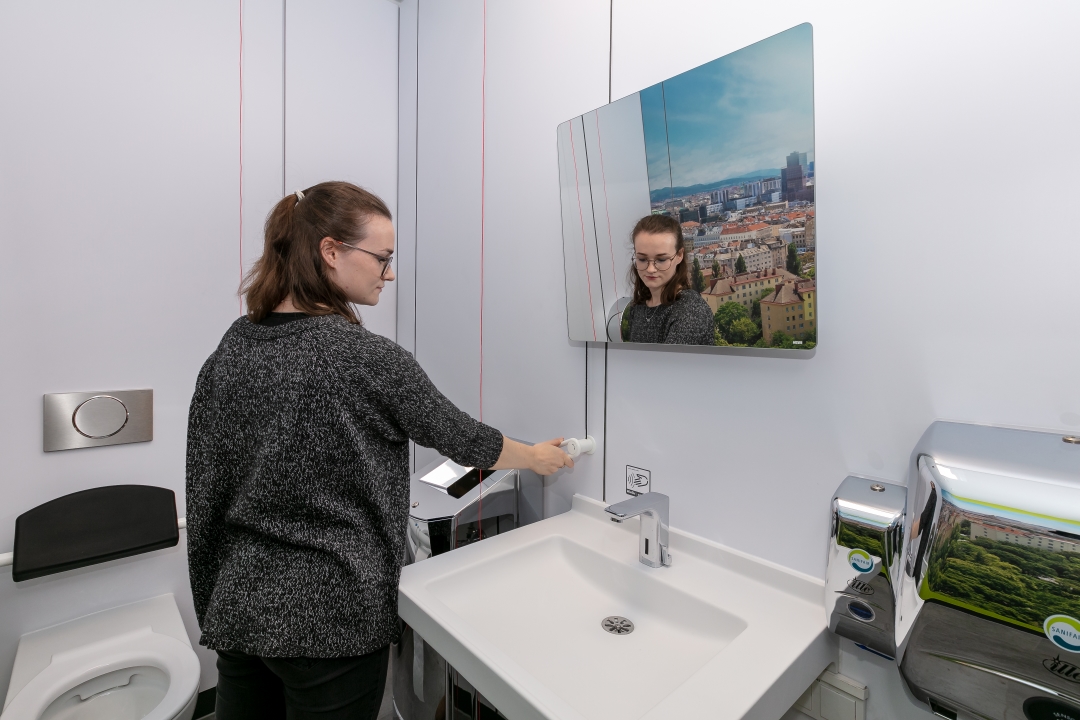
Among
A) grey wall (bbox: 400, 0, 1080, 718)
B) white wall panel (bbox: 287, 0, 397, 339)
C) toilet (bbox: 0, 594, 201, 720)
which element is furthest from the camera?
white wall panel (bbox: 287, 0, 397, 339)

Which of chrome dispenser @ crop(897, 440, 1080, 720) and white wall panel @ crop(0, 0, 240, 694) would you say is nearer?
chrome dispenser @ crop(897, 440, 1080, 720)

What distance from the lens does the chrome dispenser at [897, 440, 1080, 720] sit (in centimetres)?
60

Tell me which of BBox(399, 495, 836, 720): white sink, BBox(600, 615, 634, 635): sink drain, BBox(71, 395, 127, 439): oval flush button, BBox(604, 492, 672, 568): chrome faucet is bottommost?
BBox(600, 615, 634, 635): sink drain

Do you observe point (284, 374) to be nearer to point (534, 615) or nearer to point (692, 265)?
point (534, 615)

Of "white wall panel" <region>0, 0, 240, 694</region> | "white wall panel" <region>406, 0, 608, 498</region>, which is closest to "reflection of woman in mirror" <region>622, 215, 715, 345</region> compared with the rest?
"white wall panel" <region>406, 0, 608, 498</region>

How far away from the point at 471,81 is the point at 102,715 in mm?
1972

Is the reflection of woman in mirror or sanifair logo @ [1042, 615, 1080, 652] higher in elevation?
the reflection of woman in mirror

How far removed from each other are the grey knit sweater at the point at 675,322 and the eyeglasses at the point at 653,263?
70 millimetres

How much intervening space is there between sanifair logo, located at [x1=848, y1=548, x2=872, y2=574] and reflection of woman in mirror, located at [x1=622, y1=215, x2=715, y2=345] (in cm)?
44

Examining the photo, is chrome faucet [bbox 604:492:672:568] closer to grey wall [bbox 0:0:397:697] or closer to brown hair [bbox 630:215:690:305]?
brown hair [bbox 630:215:690:305]

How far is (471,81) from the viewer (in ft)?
5.65

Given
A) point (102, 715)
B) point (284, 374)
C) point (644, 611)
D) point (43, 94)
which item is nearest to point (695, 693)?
point (644, 611)

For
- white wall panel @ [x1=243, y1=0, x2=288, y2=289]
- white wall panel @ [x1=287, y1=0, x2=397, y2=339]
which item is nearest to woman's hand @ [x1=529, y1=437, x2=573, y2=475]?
white wall panel @ [x1=287, y1=0, x2=397, y2=339]

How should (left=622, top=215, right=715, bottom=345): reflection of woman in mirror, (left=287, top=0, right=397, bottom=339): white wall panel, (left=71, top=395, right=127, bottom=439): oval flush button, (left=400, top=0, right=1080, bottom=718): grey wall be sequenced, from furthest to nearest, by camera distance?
(left=287, top=0, right=397, bottom=339): white wall panel, (left=71, top=395, right=127, bottom=439): oval flush button, (left=622, top=215, right=715, bottom=345): reflection of woman in mirror, (left=400, top=0, right=1080, bottom=718): grey wall
